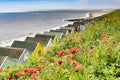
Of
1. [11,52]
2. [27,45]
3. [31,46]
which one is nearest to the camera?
[11,52]

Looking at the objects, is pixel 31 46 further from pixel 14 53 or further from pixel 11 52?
pixel 11 52

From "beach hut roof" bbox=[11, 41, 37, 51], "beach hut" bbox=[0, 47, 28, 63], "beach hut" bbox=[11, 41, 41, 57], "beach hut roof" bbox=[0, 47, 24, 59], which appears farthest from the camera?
"beach hut roof" bbox=[11, 41, 37, 51]

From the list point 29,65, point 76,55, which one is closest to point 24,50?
point 29,65

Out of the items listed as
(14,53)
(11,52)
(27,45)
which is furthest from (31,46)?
(11,52)

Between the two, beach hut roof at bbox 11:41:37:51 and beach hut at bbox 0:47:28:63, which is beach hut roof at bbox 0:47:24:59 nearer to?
beach hut at bbox 0:47:28:63

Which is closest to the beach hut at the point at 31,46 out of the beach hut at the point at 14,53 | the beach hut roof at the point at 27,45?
the beach hut roof at the point at 27,45

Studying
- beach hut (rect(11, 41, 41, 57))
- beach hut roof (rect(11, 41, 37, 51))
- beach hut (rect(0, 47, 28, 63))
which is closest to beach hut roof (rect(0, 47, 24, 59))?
beach hut (rect(0, 47, 28, 63))

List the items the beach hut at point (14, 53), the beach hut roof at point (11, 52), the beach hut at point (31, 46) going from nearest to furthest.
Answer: the beach hut at point (14, 53)
the beach hut roof at point (11, 52)
the beach hut at point (31, 46)

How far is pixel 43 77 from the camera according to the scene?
695 centimetres

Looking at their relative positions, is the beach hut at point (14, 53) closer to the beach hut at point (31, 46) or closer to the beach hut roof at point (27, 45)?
the beach hut at point (31, 46)

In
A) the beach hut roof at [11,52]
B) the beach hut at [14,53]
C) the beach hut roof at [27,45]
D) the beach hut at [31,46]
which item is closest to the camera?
the beach hut at [14,53]

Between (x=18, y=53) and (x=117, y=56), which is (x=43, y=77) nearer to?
(x=117, y=56)

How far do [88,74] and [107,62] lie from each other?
2.33 feet

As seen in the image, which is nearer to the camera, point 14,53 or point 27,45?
point 14,53
